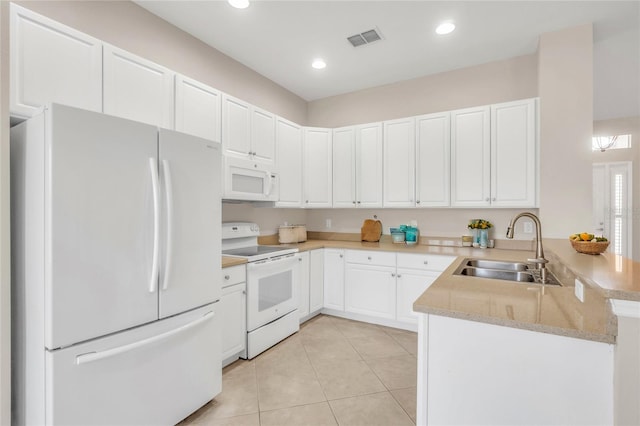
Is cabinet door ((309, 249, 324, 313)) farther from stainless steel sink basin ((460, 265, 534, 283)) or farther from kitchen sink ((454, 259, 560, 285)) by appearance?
stainless steel sink basin ((460, 265, 534, 283))

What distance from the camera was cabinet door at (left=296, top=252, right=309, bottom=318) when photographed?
10.9 feet

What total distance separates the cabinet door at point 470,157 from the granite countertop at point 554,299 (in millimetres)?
1496

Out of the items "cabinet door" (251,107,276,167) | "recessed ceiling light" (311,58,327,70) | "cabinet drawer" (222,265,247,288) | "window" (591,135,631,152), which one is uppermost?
"recessed ceiling light" (311,58,327,70)

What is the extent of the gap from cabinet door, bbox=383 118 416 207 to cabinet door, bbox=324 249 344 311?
0.88 m

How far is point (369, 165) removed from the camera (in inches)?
150

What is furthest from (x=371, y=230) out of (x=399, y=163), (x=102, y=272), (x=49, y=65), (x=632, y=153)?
(x=632, y=153)

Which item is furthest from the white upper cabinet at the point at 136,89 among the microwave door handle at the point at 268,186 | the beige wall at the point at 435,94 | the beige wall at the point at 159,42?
the beige wall at the point at 435,94

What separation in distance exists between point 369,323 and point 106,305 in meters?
2.71

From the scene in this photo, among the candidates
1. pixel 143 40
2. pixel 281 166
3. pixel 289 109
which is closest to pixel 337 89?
pixel 289 109

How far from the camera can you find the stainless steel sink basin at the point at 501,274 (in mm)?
2087

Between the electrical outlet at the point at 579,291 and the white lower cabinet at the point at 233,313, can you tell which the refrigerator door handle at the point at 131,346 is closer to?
the white lower cabinet at the point at 233,313

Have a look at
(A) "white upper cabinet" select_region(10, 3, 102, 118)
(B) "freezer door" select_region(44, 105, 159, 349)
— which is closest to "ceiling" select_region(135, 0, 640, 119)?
(A) "white upper cabinet" select_region(10, 3, 102, 118)

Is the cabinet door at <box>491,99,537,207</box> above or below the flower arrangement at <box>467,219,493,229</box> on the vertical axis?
above

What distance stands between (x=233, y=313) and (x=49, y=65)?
200 cm
